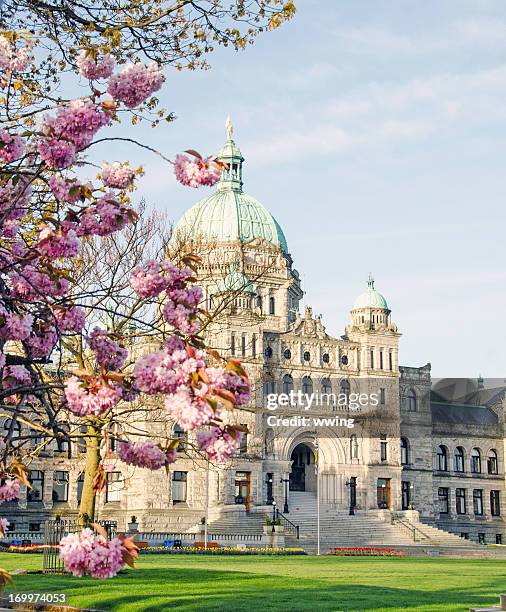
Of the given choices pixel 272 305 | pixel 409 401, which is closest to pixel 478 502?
pixel 409 401

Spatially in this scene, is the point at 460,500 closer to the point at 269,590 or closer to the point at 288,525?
the point at 288,525

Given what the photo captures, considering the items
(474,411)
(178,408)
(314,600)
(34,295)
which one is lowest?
(314,600)

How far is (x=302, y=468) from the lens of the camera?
3061 inches

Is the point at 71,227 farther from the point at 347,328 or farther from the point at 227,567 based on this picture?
the point at 347,328

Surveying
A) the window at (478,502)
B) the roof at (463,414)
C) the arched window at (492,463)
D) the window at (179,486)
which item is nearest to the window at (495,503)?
the window at (478,502)

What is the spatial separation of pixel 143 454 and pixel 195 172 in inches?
120

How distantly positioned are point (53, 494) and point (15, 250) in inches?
2375

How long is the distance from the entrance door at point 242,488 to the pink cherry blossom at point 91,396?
61756mm

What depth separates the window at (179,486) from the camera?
70.2 metres

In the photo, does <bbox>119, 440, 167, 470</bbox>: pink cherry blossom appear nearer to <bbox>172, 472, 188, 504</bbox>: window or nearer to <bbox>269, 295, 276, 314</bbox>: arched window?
<bbox>172, 472, 188, 504</bbox>: window

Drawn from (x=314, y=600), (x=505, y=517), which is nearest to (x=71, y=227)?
(x=314, y=600)

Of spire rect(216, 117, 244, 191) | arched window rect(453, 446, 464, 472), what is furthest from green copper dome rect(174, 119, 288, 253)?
arched window rect(453, 446, 464, 472)

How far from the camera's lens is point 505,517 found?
85938 millimetres

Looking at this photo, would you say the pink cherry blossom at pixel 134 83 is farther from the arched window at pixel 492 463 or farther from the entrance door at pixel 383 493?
the arched window at pixel 492 463
